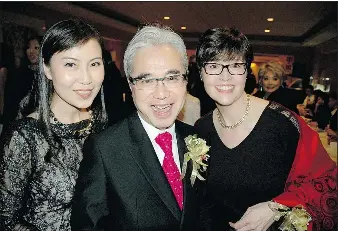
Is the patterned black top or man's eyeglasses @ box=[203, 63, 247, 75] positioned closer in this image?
the patterned black top

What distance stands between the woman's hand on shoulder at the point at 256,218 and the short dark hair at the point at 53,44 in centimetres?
126

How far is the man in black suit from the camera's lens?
1.58 metres

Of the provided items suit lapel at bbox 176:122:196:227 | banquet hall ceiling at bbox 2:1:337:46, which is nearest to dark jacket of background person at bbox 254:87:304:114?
suit lapel at bbox 176:122:196:227

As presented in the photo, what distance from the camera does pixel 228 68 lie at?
2.21m

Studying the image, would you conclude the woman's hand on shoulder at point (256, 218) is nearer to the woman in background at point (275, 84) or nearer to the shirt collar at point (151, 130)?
the shirt collar at point (151, 130)

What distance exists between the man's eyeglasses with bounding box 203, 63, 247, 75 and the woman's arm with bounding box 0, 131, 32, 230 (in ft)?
4.15

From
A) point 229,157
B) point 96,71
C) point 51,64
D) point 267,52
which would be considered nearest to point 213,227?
point 229,157

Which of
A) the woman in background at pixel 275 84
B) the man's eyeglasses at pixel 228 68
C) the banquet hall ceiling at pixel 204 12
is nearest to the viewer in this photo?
the man's eyeglasses at pixel 228 68

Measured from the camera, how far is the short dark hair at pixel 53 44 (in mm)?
1775

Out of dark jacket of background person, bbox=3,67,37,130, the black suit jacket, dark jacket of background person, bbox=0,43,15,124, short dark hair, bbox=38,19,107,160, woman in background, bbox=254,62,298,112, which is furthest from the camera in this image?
dark jacket of background person, bbox=0,43,15,124

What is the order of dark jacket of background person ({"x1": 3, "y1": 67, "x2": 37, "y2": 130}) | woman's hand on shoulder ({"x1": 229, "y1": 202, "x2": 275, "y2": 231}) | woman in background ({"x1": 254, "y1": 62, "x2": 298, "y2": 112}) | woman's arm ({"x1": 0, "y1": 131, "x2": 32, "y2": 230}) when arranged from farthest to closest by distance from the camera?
woman in background ({"x1": 254, "y1": 62, "x2": 298, "y2": 112}) → dark jacket of background person ({"x1": 3, "y1": 67, "x2": 37, "y2": 130}) → woman's hand on shoulder ({"x1": 229, "y1": 202, "x2": 275, "y2": 231}) → woman's arm ({"x1": 0, "y1": 131, "x2": 32, "y2": 230})

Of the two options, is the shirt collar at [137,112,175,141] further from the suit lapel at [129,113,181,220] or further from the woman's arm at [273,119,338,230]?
the woman's arm at [273,119,338,230]

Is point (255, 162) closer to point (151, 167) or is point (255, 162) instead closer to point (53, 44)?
point (151, 167)

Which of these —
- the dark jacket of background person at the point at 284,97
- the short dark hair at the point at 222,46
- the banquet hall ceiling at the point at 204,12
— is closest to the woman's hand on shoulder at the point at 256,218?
the short dark hair at the point at 222,46
